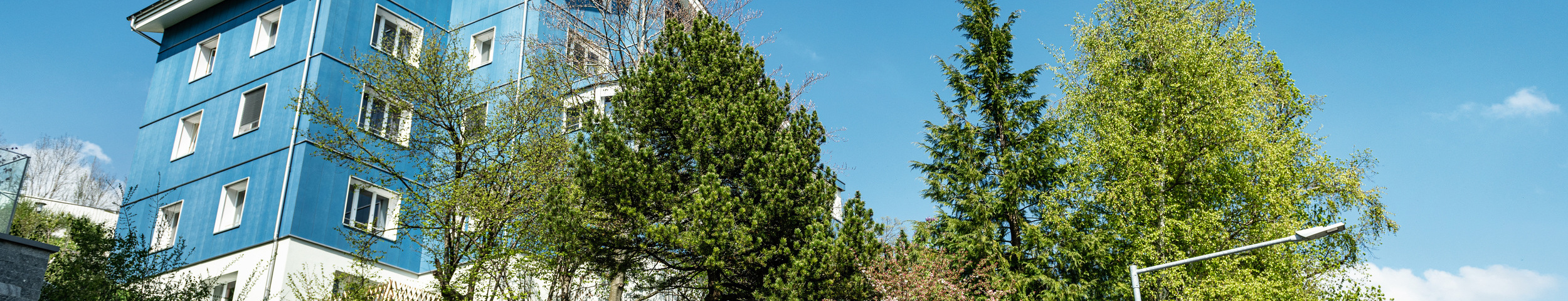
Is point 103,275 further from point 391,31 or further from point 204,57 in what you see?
point 204,57

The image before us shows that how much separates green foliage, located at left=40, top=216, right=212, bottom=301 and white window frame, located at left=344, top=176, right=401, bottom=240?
5472mm

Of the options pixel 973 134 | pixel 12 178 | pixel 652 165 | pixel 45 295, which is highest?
pixel 973 134

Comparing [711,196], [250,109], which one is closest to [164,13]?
[250,109]

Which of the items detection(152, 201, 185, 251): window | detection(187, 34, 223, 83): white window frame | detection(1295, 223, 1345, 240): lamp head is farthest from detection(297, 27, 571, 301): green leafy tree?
detection(1295, 223, 1345, 240): lamp head

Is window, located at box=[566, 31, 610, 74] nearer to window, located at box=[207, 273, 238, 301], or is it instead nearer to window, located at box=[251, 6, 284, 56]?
window, located at box=[251, 6, 284, 56]

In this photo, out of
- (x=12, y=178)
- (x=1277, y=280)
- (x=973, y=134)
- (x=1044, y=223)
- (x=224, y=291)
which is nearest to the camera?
(x=12, y=178)

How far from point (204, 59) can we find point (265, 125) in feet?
18.5

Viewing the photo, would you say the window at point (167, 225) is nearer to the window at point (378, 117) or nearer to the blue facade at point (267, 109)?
the blue facade at point (267, 109)

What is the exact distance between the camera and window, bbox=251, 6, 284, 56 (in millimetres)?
26734

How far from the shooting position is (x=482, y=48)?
1164 inches

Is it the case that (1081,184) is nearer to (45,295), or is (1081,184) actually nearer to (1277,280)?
(1277,280)

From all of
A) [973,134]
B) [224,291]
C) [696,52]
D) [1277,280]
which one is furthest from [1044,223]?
[224,291]

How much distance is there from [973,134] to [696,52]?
10076 mm

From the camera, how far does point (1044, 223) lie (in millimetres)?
24422
